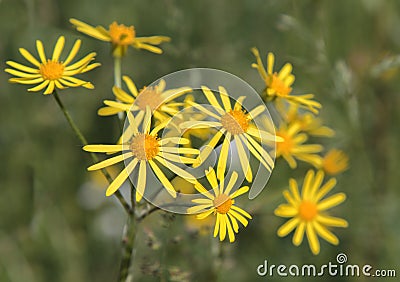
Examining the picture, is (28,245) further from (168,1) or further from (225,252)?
(168,1)

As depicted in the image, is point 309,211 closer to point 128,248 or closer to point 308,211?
point 308,211

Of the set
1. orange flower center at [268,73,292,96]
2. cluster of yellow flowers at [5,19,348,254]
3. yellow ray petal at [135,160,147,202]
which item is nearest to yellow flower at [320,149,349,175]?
cluster of yellow flowers at [5,19,348,254]

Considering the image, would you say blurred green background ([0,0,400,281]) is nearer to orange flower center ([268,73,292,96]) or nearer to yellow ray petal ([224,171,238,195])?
orange flower center ([268,73,292,96])

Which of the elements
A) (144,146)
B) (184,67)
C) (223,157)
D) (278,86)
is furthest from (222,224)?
(184,67)

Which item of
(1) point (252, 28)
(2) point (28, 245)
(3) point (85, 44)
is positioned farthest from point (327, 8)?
(2) point (28, 245)

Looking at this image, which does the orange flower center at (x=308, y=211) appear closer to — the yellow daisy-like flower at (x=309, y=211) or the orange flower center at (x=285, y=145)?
the yellow daisy-like flower at (x=309, y=211)

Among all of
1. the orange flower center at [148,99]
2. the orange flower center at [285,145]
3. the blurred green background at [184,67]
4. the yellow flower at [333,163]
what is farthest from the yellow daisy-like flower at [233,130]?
the yellow flower at [333,163]
